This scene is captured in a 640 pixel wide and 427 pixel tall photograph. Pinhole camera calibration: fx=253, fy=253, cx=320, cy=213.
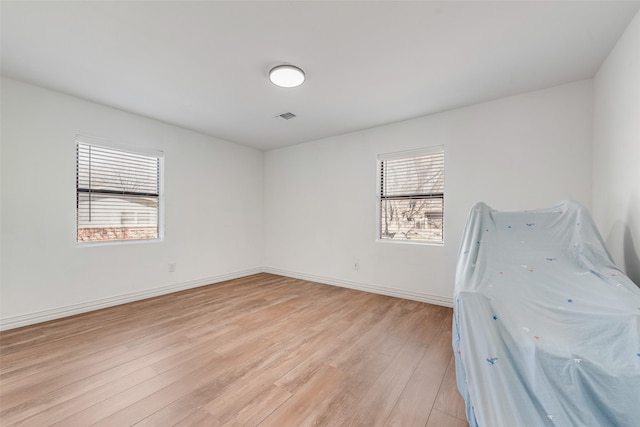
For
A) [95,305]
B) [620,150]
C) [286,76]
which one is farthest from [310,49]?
[95,305]

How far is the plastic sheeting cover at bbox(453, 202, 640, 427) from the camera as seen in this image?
0.90 meters

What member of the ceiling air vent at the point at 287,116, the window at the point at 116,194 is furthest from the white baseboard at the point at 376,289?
the ceiling air vent at the point at 287,116

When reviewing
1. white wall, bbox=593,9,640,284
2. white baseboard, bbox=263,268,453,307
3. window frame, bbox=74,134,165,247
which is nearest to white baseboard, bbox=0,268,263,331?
window frame, bbox=74,134,165,247

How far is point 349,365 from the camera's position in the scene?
1927 millimetres

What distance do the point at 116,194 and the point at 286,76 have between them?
273cm

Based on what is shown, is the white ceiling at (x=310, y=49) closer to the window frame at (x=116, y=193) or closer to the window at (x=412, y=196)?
the window frame at (x=116, y=193)

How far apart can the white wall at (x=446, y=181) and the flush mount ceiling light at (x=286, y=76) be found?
173 centimetres

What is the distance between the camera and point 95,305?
9.86ft

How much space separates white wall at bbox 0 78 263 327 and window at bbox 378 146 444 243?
2736mm

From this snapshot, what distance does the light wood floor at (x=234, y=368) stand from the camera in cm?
145

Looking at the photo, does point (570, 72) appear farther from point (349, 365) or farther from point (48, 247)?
point (48, 247)

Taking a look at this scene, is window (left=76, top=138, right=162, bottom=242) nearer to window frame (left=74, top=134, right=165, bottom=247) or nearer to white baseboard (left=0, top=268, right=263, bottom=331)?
window frame (left=74, top=134, right=165, bottom=247)

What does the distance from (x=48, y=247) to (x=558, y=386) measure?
4191 millimetres

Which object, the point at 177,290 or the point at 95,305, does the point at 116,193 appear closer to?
the point at 95,305
